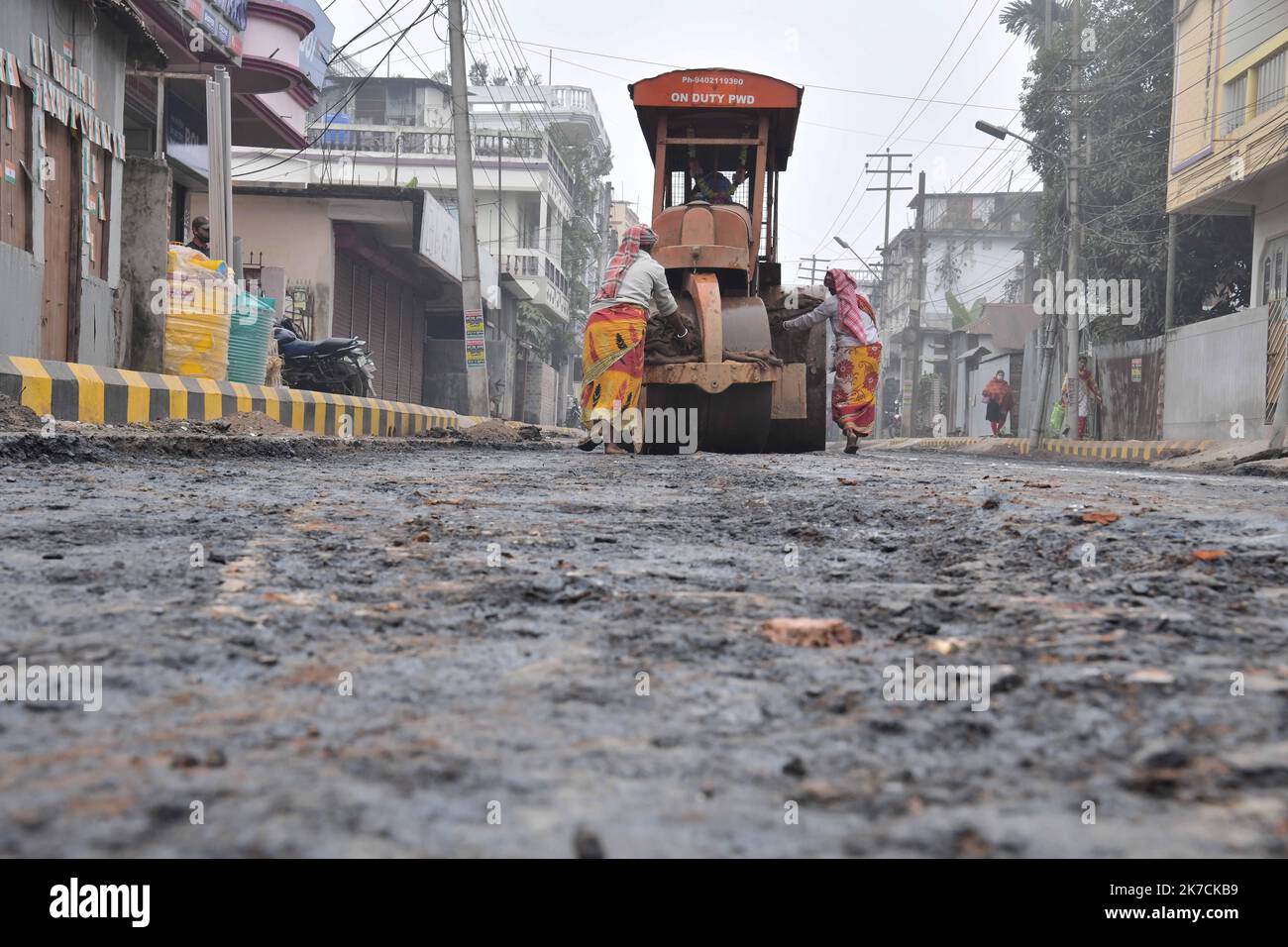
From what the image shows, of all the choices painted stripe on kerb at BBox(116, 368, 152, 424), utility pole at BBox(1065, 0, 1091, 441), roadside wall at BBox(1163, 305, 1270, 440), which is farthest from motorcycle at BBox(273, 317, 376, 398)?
utility pole at BBox(1065, 0, 1091, 441)

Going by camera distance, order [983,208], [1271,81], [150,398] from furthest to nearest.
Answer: [983,208] < [1271,81] < [150,398]

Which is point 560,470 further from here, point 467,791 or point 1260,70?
point 1260,70

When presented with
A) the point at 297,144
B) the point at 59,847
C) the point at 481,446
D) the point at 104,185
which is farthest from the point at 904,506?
the point at 297,144

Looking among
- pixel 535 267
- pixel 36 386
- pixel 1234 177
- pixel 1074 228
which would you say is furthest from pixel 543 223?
pixel 36 386

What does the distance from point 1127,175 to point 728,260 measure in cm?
1889

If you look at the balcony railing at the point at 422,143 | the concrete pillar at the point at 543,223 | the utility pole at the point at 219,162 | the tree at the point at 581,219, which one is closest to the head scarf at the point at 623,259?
the utility pole at the point at 219,162

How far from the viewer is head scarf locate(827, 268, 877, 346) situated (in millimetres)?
10156

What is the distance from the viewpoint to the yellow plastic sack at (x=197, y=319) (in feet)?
32.8

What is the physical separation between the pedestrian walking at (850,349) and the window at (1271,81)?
32.7 ft

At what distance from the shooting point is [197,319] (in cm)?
998

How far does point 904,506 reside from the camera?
430 cm

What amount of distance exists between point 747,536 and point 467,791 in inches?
91.8

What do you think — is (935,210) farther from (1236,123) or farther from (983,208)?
(1236,123)

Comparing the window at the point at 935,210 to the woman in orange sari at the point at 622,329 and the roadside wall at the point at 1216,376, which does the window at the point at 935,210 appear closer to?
the roadside wall at the point at 1216,376
